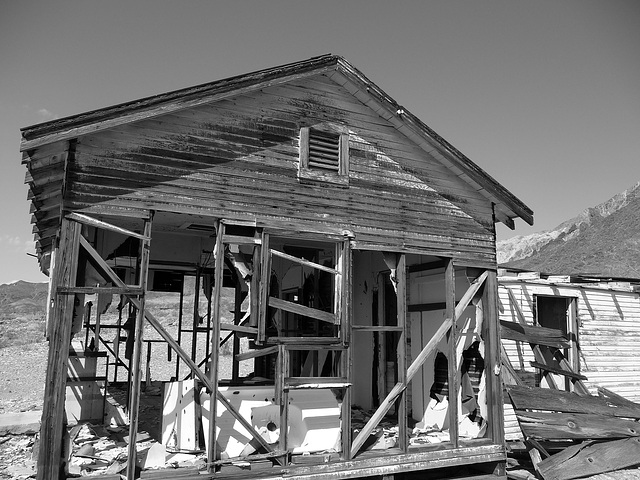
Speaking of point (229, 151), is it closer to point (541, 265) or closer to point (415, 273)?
point (415, 273)

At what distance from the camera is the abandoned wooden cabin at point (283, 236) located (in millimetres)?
6871

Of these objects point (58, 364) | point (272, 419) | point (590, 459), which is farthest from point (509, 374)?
point (58, 364)

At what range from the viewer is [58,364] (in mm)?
6406

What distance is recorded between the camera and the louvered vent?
28.0 feet

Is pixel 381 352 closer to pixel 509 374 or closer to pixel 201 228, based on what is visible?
pixel 509 374

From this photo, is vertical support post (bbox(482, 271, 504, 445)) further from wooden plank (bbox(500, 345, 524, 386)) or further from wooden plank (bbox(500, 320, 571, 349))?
wooden plank (bbox(500, 320, 571, 349))

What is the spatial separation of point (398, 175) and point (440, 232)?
1.29 m

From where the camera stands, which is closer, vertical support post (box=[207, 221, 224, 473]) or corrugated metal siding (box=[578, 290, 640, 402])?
vertical support post (box=[207, 221, 224, 473])

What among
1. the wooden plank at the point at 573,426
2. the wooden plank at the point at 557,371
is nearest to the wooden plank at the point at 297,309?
the wooden plank at the point at 573,426

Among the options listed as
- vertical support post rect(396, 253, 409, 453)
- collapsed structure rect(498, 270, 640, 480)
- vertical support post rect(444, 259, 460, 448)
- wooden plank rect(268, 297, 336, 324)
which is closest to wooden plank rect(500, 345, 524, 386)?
collapsed structure rect(498, 270, 640, 480)

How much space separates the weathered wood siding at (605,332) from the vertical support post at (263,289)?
7.43m

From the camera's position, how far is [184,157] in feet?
24.6

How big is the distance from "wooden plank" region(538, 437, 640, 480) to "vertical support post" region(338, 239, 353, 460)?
4350 millimetres

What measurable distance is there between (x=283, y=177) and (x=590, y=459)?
807cm
